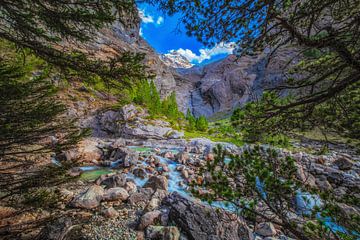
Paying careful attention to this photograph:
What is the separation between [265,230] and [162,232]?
2752 millimetres

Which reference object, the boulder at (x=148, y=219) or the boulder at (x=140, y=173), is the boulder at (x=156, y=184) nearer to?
the boulder at (x=140, y=173)

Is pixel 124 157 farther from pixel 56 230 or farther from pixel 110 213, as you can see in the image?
pixel 56 230

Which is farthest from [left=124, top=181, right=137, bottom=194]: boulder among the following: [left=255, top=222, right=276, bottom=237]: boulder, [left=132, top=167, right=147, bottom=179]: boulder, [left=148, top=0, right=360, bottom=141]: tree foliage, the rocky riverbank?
[left=148, top=0, right=360, bottom=141]: tree foliage

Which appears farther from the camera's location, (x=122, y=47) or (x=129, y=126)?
(x=122, y=47)

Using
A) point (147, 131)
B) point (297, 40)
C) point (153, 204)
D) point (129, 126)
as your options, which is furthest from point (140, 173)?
point (129, 126)

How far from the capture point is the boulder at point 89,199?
4.85 meters

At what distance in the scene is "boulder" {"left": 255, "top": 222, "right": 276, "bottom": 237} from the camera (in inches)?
167

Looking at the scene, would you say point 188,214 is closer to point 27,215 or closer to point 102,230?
point 102,230

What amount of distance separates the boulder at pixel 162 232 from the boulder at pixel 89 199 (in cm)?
214

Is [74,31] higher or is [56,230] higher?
[74,31]

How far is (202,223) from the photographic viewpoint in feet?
12.2

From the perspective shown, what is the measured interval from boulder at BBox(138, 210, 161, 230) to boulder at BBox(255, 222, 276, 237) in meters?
2.71

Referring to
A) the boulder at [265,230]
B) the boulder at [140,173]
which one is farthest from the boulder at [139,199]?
the boulder at [265,230]

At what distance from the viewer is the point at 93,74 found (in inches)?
114
